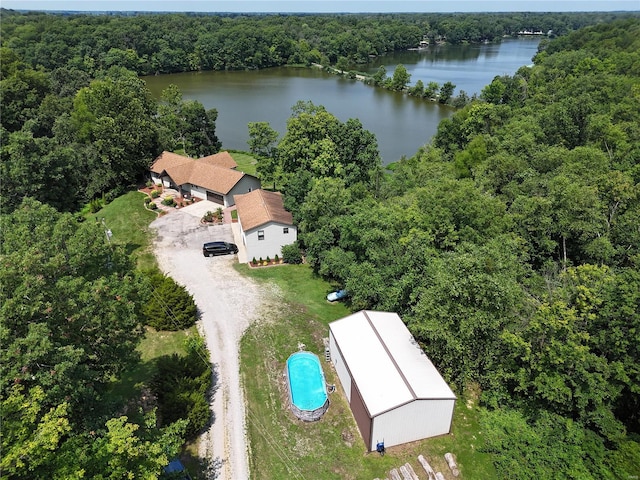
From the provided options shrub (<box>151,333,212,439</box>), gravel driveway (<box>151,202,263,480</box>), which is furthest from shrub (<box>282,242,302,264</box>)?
shrub (<box>151,333,212,439</box>)

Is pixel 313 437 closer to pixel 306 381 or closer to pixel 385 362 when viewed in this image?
pixel 306 381

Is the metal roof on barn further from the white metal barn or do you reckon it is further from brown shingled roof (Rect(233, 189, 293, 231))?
brown shingled roof (Rect(233, 189, 293, 231))

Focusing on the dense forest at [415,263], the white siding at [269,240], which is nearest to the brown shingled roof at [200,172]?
the dense forest at [415,263]

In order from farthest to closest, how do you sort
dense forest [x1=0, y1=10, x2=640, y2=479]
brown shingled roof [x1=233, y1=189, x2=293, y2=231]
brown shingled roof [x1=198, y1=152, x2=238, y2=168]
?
brown shingled roof [x1=198, y1=152, x2=238, y2=168], brown shingled roof [x1=233, y1=189, x2=293, y2=231], dense forest [x1=0, y1=10, x2=640, y2=479]

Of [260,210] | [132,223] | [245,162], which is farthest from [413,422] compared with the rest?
[245,162]

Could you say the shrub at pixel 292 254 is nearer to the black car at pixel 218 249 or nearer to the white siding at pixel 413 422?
the black car at pixel 218 249

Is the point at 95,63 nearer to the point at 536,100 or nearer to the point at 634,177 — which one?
the point at 536,100
